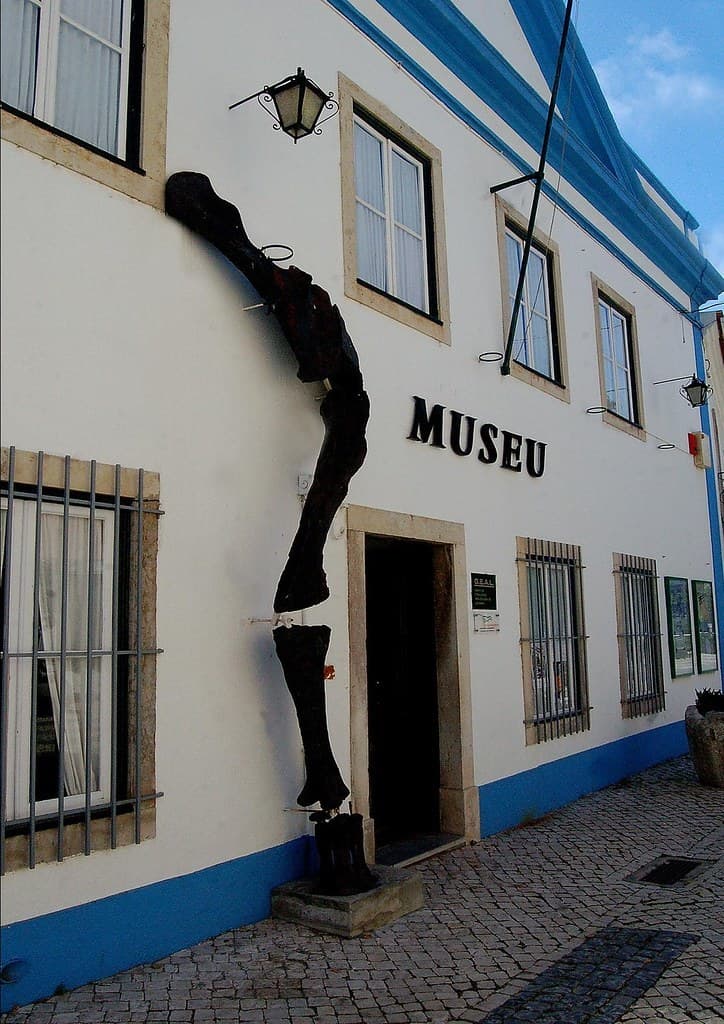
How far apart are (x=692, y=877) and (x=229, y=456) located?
392 cm

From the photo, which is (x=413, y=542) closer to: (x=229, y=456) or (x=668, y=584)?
(x=229, y=456)

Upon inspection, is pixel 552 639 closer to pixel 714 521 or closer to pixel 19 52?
pixel 714 521

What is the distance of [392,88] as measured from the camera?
22.6ft

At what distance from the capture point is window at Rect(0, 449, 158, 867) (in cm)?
388

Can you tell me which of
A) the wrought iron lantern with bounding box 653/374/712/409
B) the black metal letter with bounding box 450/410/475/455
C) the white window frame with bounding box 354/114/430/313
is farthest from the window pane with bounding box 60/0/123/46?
the wrought iron lantern with bounding box 653/374/712/409

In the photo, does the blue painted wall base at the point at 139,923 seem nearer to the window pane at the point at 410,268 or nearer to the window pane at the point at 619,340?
the window pane at the point at 410,268

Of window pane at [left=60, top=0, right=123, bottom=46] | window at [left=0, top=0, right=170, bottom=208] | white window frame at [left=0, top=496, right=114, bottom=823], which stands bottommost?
white window frame at [left=0, top=496, right=114, bottom=823]

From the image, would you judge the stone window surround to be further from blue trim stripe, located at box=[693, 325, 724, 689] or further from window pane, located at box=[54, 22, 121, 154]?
window pane, located at box=[54, 22, 121, 154]

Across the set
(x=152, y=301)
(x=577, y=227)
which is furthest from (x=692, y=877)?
(x=577, y=227)

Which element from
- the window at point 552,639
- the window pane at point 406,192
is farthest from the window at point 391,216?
the window at point 552,639

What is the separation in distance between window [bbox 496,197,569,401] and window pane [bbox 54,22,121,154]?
413 centimetres

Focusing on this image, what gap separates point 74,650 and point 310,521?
1461mm

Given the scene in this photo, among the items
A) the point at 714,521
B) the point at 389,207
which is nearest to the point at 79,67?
the point at 389,207

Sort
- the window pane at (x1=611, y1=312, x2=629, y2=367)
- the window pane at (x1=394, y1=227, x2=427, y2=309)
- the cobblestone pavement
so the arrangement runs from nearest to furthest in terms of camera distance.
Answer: the cobblestone pavement < the window pane at (x1=394, y1=227, x2=427, y2=309) < the window pane at (x1=611, y1=312, x2=629, y2=367)
